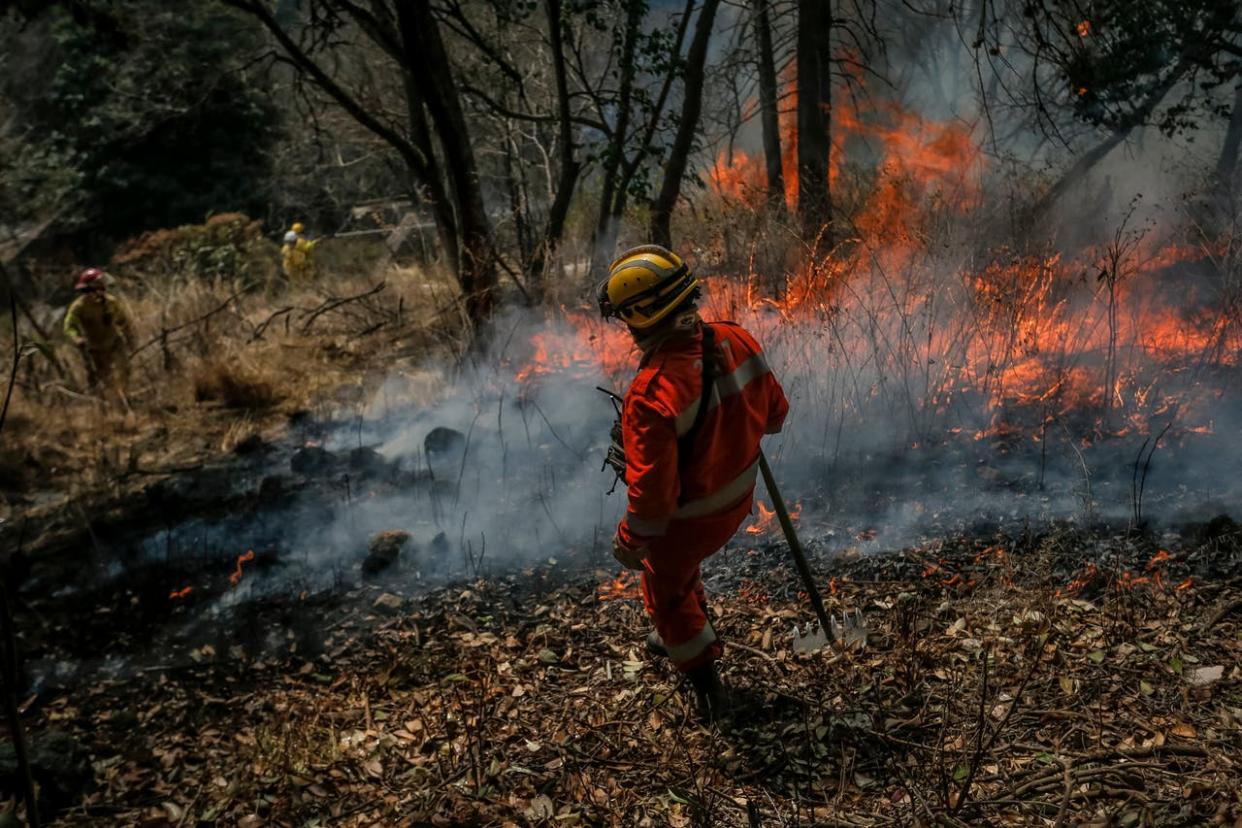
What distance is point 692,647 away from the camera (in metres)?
3.11

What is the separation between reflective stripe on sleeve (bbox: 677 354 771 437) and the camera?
2771 mm

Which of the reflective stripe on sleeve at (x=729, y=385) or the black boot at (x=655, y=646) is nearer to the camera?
the reflective stripe on sleeve at (x=729, y=385)

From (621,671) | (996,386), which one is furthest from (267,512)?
(996,386)

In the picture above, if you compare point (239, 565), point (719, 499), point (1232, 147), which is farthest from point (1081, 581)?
point (1232, 147)

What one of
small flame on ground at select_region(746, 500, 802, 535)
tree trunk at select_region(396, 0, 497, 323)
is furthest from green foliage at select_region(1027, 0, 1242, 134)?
tree trunk at select_region(396, 0, 497, 323)

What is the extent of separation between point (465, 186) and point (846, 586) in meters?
5.39

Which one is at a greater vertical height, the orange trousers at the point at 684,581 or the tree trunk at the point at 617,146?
the tree trunk at the point at 617,146

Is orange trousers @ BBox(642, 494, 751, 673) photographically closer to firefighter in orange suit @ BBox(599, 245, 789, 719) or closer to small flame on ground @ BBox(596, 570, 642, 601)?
firefighter in orange suit @ BBox(599, 245, 789, 719)

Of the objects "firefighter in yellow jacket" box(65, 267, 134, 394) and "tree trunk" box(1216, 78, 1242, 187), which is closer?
"tree trunk" box(1216, 78, 1242, 187)

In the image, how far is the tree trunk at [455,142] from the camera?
6.90 m

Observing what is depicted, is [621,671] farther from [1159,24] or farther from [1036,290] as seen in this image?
[1159,24]

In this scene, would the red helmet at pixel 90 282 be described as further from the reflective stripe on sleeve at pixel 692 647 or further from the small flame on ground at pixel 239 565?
the reflective stripe on sleeve at pixel 692 647

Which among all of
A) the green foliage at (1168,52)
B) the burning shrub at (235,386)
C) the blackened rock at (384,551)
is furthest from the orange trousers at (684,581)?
A: the burning shrub at (235,386)

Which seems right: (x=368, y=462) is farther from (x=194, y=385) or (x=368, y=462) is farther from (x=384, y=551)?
(x=194, y=385)
